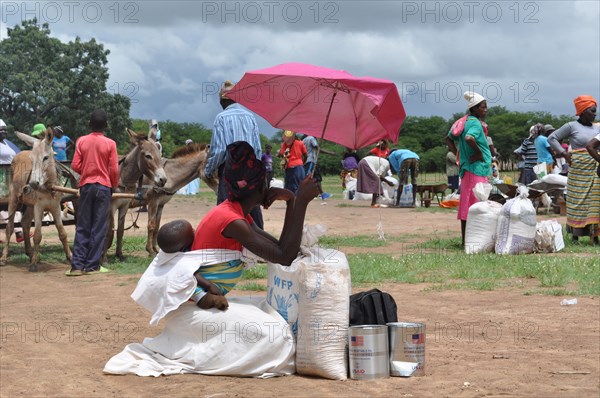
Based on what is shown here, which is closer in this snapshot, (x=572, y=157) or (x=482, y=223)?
(x=482, y=223)

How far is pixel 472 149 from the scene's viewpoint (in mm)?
11750

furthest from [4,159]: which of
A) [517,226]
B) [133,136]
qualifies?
[517,226]

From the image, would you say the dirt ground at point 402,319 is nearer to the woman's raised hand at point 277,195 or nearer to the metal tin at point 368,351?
the metal tin at point 368,351

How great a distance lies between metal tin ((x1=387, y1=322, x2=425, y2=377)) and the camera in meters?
5.64

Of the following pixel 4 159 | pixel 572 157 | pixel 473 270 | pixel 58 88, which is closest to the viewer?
pixel 473 270

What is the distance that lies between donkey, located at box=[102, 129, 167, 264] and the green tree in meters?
33.3

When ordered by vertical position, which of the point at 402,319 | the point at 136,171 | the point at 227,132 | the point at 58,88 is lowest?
the point at 402,319

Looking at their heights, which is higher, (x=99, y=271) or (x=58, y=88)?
(x=58, y=88)

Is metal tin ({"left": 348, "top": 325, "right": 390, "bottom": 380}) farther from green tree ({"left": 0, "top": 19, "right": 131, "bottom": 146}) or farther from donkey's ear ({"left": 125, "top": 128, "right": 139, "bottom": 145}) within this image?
green tree ({"left": 0, "top": 19, "right": 131, "bottom": 146})

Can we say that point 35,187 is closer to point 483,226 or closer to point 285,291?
point 483,226

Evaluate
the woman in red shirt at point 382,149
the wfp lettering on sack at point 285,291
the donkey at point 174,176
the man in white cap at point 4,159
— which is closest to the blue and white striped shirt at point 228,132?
the wfp lettering on sack at point 285,291

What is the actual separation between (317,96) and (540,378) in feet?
10.3

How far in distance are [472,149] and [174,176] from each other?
4.60 m

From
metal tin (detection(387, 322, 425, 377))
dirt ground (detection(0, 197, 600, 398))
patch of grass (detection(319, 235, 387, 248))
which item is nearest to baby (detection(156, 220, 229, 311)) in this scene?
dirt ground (detection(0, 197, 600, 398))
